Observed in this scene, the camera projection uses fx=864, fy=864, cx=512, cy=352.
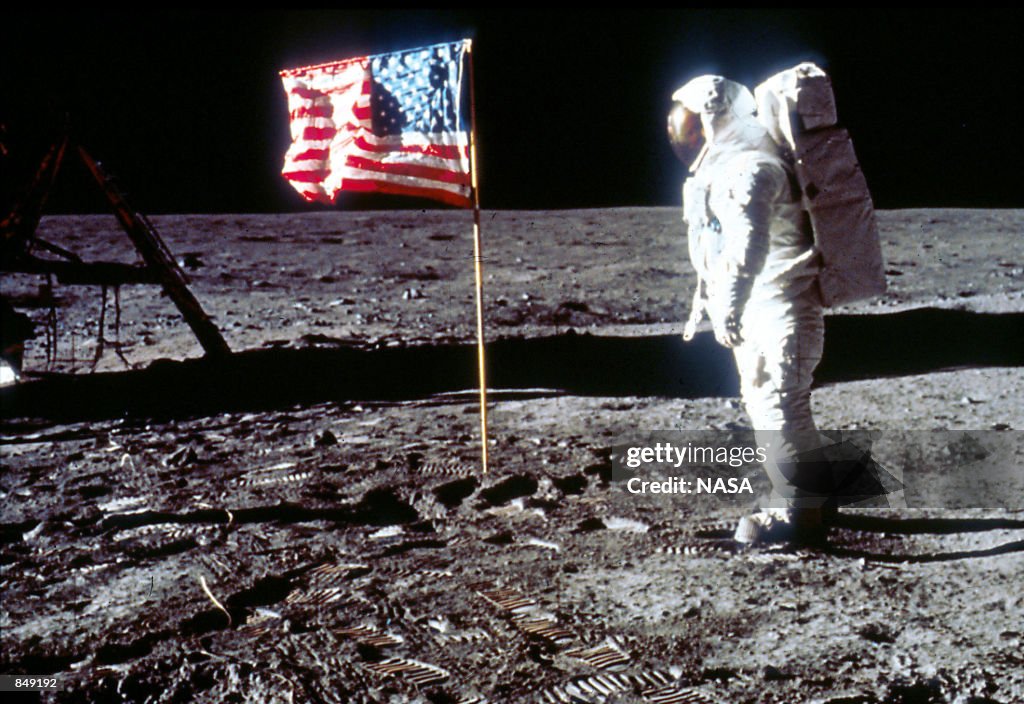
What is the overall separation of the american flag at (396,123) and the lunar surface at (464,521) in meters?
1.01

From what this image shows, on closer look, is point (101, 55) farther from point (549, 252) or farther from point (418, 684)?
point (418, 684)

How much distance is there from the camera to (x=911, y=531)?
8.13 ft

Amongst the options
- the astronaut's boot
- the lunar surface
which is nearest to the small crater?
the lunar surface

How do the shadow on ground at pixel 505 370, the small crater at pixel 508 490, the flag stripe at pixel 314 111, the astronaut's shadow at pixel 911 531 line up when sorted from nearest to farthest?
the astronaut's shadow at pixel 911 531, the small crater at pixel 508 490, the flag stripe at pixel 314 111, the shadow on ground at pixel 505 370

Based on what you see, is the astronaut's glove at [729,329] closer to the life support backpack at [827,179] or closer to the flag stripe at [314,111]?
the life support backpack at [827,179]

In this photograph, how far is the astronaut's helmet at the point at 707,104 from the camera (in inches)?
85.8

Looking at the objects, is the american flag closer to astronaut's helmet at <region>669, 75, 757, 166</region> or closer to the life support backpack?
astronaut's helmet at <region>669, 75, 757, 166</region>

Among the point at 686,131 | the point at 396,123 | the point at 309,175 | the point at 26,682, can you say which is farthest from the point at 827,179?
the point at 26,682

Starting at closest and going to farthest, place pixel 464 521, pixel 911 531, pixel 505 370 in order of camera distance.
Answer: pixel 911 531, pixel 464 521, pixel 505 370

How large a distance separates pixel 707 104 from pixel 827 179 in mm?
351

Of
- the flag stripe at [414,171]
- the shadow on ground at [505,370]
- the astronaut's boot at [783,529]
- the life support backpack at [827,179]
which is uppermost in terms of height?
the flag stripe at [414,171]

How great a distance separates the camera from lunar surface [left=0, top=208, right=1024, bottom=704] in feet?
6.20

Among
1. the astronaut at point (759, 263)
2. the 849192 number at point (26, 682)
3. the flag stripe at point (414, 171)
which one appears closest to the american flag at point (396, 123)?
the flag stripe at point (414, 171)

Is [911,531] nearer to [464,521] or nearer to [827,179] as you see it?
[827,179]
